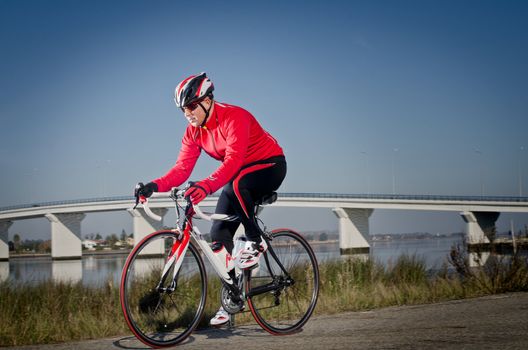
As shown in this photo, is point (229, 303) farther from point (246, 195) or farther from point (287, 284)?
point (246, 195)

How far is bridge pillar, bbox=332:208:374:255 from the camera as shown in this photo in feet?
235

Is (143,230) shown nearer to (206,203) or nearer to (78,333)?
(206,203)

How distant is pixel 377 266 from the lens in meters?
9.81

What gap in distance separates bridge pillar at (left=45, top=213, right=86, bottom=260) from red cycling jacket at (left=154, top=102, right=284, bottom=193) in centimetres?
7955

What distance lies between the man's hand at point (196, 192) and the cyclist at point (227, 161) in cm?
6

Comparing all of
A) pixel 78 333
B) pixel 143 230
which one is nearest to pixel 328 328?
pixel 78 333

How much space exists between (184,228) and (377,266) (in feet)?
20.3

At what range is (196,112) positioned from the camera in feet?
14.2

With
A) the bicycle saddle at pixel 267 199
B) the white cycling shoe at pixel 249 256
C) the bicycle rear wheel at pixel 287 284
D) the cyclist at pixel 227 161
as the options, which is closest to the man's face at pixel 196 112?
the cyclist at pixel 227 161

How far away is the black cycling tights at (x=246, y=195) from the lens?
443 centimetres

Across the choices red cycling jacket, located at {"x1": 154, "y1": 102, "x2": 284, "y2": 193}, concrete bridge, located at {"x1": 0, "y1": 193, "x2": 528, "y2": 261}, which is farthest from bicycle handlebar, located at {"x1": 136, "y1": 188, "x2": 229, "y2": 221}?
concrete bridge, located at {"x1": 0, "y1": 193, "x2": 528, "y2": 261}

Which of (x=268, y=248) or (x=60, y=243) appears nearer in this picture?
(x=268, y=248)

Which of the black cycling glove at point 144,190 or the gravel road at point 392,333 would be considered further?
the black cycling glove at point 144,190

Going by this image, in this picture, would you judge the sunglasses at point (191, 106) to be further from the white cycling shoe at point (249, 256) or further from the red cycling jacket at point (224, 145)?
the white cycling shoe at point (249, 256)
